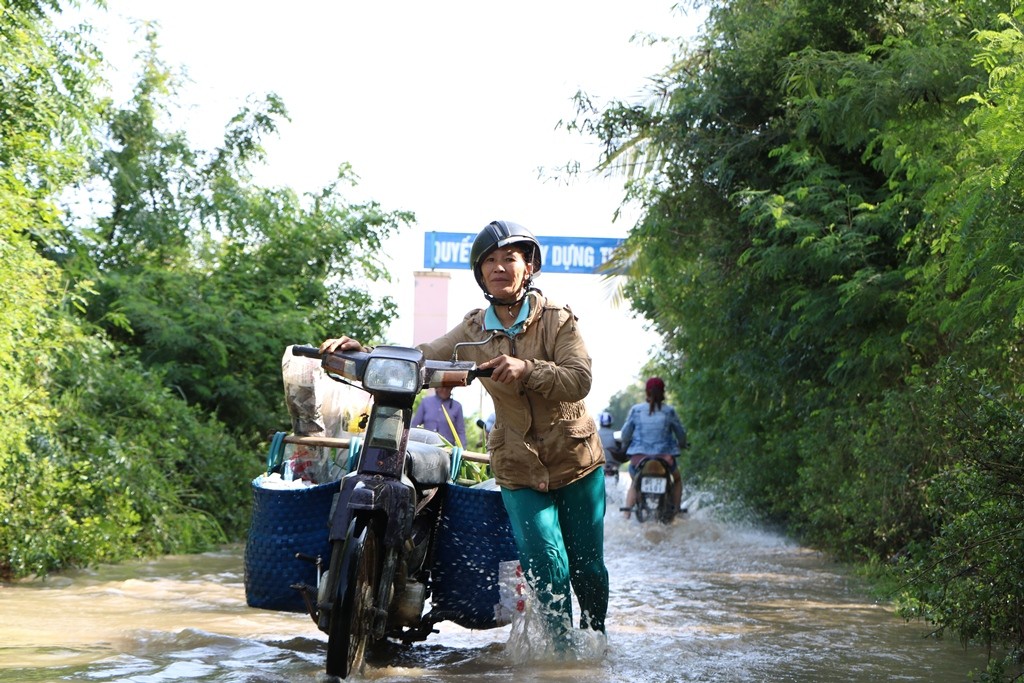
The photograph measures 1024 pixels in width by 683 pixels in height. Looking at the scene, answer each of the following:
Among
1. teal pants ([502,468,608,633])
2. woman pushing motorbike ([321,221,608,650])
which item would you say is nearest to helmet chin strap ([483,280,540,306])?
woman pushing motorbike ([321,221,608,650])

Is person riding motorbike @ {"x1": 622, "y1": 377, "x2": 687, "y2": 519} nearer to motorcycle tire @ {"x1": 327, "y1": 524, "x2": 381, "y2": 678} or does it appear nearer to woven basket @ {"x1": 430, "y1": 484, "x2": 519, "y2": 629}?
woven basket @ {"x1": 430, "y1": 484, "x2": 519, "y2": 629}

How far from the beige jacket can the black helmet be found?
220 millimetres

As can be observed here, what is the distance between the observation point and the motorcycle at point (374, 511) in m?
5.14

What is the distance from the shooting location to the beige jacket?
5.75m

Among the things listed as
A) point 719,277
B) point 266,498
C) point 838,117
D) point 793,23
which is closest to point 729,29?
point 793,23

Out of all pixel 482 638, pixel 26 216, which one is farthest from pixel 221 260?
pixel 482 638

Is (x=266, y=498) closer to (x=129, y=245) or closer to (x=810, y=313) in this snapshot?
(x=810, y=313)

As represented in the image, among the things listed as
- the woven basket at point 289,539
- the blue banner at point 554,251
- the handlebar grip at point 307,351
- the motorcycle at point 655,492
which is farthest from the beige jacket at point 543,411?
the blue banner at point 554,251

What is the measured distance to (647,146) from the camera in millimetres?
17047

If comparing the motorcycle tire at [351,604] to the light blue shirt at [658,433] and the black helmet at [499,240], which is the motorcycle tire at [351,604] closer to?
the black helmet at [499,240]

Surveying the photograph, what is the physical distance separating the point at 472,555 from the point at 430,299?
17.6 metres

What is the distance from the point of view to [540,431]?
583 centimetres

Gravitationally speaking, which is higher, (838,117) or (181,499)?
(838,117)

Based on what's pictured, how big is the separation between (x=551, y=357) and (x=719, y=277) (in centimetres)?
843
